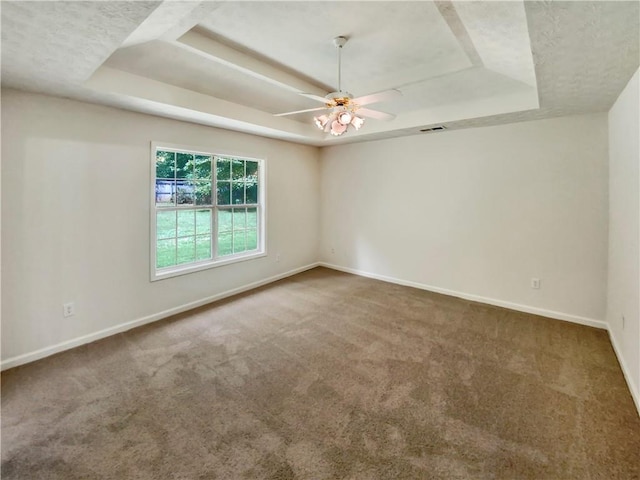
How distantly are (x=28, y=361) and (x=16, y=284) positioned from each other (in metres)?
0.71

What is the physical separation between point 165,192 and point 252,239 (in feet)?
5.16

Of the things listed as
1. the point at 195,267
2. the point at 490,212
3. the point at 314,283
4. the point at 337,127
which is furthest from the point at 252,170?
the point at 490,212

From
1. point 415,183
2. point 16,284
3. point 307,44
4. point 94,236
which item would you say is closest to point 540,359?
point 415,183

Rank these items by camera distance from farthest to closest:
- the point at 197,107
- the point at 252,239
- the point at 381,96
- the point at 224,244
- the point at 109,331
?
the point at 252,239 → the point at 224,244 → the point at 197,107 → the point at 109,331 → the point at 381,96

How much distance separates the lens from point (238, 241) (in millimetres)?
4680

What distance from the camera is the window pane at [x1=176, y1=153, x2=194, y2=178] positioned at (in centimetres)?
379

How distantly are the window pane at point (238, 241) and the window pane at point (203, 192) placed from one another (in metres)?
0.67

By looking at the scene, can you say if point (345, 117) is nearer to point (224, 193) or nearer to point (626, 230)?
→ point (224, 193)

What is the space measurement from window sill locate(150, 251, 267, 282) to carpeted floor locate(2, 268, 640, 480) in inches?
23.1

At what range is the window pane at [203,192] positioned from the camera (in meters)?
4.04

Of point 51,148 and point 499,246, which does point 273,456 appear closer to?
point 51,148

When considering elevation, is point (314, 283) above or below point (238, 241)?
below

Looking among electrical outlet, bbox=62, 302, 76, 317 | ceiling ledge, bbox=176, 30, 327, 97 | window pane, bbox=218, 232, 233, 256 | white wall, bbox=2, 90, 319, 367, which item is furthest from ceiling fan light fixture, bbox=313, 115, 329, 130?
electrical outlet, bbox=62, 302, 76, 317

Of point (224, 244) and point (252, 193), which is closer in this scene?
point (224, 244)
